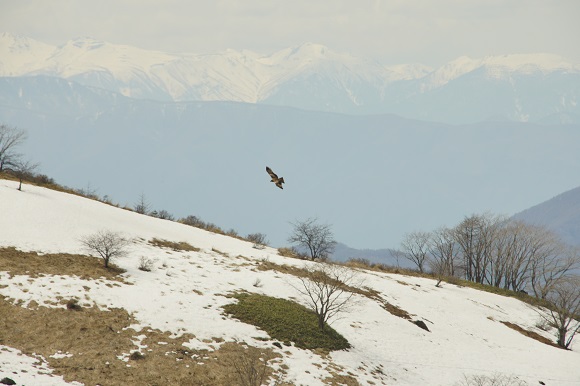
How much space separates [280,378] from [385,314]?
18.6m

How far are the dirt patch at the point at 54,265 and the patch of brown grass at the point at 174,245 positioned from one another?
9.57m

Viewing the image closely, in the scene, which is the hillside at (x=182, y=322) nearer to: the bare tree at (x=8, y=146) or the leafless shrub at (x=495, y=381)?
the leafless shrub at (x=495, y=381)

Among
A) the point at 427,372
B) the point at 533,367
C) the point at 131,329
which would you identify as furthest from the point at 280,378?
the point at 533,367

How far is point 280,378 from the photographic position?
25.8 metres

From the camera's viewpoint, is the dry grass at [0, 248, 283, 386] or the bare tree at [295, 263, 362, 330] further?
the bare tree at [295, 263, 362, 330]

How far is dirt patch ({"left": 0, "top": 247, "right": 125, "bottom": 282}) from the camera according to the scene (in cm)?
3167

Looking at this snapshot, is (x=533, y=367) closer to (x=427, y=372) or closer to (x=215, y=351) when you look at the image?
(x=427, y=372)

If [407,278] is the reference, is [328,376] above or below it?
below

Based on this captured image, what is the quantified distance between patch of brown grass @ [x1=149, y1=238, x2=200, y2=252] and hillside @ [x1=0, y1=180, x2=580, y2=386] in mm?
344

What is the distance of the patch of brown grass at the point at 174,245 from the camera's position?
46.0 meters

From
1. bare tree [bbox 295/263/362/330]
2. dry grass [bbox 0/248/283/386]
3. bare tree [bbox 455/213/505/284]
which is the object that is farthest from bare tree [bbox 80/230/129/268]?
bare tree [bbox 455/213/505/284]

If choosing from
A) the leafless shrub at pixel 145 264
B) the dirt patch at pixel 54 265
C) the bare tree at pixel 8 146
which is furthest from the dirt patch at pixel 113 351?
the bare tree at pixel 8 146

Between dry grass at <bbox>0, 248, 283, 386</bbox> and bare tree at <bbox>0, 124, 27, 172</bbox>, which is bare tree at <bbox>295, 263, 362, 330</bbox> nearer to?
dry grass at <bbox>0, 248, 283, 386</bbox>

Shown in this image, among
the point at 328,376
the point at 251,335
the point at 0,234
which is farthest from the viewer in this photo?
the point at 0,234
